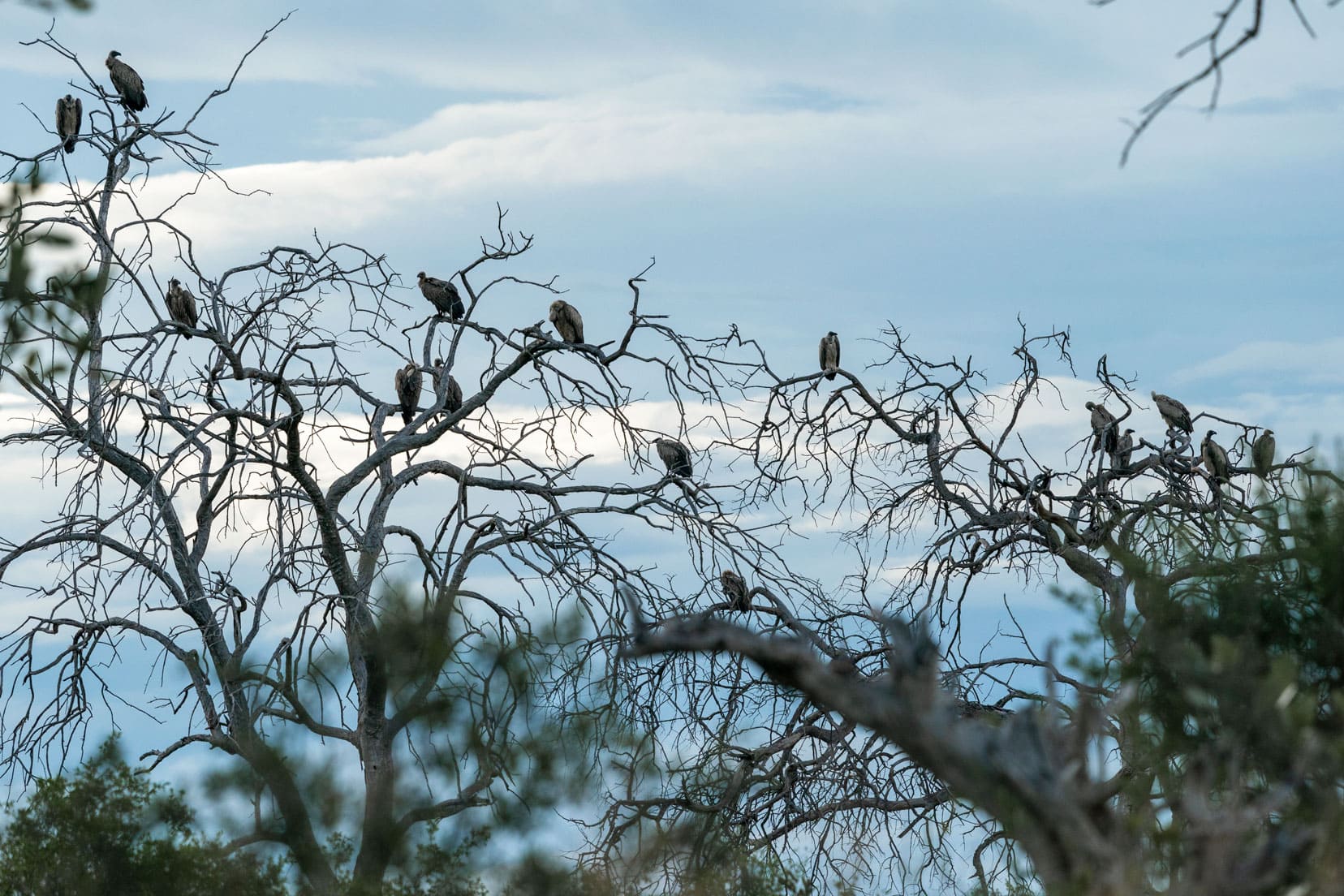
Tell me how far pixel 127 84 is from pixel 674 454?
6198mm

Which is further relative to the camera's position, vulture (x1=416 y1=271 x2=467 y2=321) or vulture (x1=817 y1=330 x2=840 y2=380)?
vulture (x1=817 y1=330 x2=840 y2=380)

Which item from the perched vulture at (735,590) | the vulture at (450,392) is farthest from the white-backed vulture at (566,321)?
the perched vulture at (735,590)

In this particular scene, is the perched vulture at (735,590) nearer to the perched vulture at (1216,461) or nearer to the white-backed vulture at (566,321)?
the white-backed vulture at (566,321)

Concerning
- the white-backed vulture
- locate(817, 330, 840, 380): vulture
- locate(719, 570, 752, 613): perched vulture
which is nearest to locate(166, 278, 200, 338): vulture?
the white-backed vulture

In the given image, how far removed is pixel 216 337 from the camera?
11.1 m

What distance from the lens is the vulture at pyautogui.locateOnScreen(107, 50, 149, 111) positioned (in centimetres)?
1273

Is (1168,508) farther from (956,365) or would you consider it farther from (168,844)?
(168,844)

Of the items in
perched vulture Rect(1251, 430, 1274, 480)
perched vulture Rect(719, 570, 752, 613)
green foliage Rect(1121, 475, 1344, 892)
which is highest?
perched vulture Rect(1251, 430, 1274, 480)

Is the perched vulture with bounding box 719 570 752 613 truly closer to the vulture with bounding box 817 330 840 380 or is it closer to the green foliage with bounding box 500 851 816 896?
the green foliage with bounding box 500 851 816 896

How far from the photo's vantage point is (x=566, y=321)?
1226 cm

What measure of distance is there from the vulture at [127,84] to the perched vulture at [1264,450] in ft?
34.9

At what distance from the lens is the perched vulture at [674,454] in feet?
41.3

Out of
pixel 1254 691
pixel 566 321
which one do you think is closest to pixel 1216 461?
pixel 566 321

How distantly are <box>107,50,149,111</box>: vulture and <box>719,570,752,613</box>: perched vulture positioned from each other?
23.1 ft
